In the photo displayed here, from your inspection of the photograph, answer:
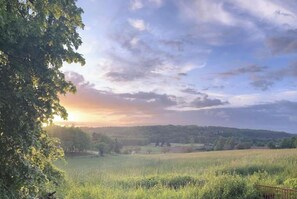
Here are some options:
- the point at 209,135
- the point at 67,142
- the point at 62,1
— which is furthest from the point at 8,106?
the point at 209,135

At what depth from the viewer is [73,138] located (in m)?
69.4

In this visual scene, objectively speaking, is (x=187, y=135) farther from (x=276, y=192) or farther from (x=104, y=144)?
(x=276, y=192)

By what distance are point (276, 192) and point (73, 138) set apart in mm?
56214

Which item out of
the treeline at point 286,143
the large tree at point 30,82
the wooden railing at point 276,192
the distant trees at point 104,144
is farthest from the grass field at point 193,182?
the distant trees at point 104,144

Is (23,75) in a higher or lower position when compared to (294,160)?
higher

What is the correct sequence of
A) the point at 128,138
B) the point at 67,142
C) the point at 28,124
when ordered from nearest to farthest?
1. the point at 28,124
2. the point at 67,142
3. the point at 128,138

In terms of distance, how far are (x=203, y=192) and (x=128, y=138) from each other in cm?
7349

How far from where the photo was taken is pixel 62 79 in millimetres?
9242

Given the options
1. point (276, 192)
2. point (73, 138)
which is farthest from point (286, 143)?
point (276, 192)

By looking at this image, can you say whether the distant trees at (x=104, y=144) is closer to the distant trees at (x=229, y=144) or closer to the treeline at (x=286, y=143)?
the distant trees at (x=229, y=144)

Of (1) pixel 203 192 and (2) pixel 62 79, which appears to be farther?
(1) pixel 203 192

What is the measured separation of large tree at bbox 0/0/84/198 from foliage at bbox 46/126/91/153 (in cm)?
5987

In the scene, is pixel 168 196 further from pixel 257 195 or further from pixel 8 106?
pixel 8 106

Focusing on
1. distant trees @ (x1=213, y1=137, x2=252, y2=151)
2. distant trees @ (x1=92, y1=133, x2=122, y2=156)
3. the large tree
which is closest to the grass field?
the large tree
